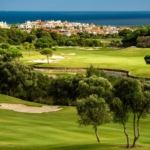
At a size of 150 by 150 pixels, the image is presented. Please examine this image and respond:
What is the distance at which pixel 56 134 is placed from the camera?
26875 millimetres

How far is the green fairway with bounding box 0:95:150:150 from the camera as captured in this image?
21.9 meters

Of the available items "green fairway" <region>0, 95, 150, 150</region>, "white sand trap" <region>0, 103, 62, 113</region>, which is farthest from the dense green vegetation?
"white sand trap" <region>0, 103, 62, 113</region>

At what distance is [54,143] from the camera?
2397 cm

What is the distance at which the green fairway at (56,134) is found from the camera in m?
21.9

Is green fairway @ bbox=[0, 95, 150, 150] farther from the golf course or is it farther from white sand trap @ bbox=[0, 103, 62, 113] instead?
white sand trap @ bbox=[0, 103, 62, 113]

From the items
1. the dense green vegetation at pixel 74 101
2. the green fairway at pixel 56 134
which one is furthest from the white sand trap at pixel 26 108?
the green fairway at pixel 56 134

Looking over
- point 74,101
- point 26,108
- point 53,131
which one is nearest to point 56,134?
point 53,131

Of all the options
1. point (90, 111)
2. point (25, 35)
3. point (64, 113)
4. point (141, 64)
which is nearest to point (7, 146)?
point (90, 111)

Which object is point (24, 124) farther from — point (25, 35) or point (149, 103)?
point (25, 35)

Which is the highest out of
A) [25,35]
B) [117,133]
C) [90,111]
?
[25,35]

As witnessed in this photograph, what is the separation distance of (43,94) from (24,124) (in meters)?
22.8

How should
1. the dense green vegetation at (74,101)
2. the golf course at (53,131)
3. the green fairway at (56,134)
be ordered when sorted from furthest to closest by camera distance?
the golf course at (53,131) → the green fairway at (56,134) → the dense green vegetation at (74,101)

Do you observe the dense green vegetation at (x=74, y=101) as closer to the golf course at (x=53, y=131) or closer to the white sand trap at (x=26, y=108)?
the golf course at (x=53, y=131)

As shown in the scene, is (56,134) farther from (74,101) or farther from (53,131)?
(74,101)
